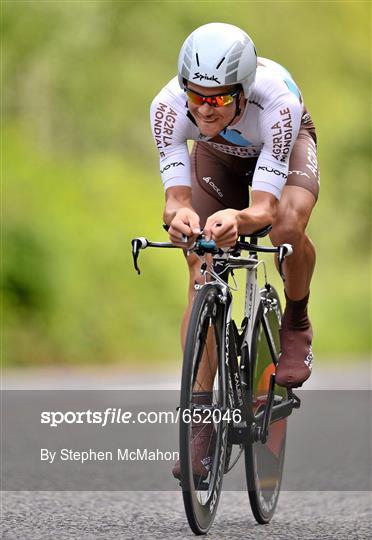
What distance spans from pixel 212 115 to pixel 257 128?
346 mm

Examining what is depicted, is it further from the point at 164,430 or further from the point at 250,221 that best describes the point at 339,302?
the point at 250,221

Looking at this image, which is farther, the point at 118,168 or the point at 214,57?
the point at 118,168

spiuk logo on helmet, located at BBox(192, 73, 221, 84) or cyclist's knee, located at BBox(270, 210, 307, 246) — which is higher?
spiuk logo on helmet, located at BBox(192, 73, 221, 84)

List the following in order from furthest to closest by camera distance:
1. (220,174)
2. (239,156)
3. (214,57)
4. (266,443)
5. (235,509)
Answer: (235,509) < (266,443) < (220,174) < (239,156) < (214,57)

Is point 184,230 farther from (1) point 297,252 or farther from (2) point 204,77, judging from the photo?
(1) point 297,252

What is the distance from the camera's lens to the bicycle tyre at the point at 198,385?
5.07 metres

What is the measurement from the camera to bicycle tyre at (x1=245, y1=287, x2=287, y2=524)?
5.95 metres

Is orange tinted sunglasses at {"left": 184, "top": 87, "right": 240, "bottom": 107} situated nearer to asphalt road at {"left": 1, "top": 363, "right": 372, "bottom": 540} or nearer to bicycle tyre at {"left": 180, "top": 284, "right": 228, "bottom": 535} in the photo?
bicycle tyre at {"left": 180, "top": 284, "right": 228, "bottom": 535}

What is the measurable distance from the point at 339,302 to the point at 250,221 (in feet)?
52.1

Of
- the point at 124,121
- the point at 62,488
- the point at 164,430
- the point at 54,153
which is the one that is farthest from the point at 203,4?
the point at 62,488

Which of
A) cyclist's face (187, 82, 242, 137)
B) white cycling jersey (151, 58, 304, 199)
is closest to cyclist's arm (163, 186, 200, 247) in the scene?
white cycling jersey (151, 58, 304, 199)

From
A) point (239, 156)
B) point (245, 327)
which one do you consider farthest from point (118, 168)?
point (245, 327)

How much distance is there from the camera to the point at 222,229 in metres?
5.16

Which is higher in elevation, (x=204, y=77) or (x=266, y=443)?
(x=204, y=77)
